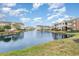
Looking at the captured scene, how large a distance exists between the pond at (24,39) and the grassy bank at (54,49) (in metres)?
0.04

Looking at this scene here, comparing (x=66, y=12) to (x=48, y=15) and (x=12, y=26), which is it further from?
(x=12, y=26)

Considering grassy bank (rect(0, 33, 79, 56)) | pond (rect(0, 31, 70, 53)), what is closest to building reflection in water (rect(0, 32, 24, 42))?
pond (rect(0, 31, 70, 53))

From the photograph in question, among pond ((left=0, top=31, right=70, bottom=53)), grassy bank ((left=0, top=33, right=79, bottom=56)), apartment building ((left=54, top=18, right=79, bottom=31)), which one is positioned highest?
apartment building ((left=54, top=18, right=79, bottom=31))

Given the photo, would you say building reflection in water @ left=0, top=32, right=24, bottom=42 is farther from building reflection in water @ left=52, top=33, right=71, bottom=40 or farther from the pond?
building reflection in water @ left=52, top=33, right=71, bottom=40

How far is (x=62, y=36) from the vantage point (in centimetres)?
158

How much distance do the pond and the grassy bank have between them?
36 millimetres

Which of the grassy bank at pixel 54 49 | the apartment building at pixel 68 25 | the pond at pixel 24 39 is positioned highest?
the apartment building at pixel 68 25

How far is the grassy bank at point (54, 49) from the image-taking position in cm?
153

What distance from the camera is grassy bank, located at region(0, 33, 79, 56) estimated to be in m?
1.53

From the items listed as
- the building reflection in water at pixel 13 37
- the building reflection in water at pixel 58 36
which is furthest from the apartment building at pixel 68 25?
the building reflection in water at pixel 13 37

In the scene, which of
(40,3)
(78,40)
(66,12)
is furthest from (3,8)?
(78,40)

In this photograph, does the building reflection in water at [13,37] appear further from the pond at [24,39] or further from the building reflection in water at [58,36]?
the building reflection in water at [58,36]

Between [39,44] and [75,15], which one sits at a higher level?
[75,15]

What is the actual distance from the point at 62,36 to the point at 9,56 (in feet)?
1.64
